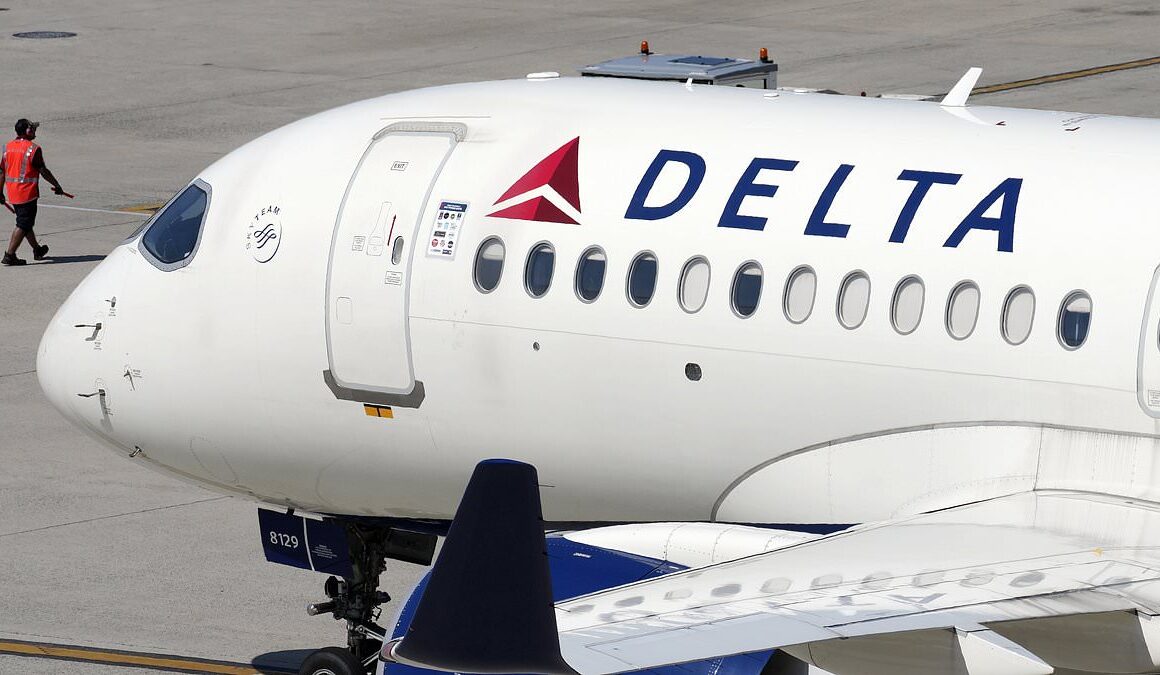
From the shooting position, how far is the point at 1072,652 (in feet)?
36.0

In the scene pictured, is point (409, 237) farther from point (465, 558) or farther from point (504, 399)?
point (465, 558)

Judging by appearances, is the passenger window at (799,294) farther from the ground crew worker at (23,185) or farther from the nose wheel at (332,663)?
the ground crew worker at (23,185)

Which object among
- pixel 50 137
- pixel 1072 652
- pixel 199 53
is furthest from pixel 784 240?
pixel 199 53

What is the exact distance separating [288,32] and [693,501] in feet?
141

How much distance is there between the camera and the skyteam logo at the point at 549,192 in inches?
563

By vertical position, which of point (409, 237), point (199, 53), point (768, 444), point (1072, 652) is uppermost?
point (199, 53)

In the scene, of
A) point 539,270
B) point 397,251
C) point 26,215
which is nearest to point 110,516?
point 397,251

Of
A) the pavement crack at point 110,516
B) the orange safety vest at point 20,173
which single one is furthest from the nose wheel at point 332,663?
the orange safety vest at point 20,173

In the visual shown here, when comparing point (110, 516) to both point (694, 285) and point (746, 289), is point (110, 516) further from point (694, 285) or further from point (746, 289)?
point (746, 289)

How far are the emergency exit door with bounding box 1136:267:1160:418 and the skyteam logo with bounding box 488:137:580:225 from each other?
13.8 ft

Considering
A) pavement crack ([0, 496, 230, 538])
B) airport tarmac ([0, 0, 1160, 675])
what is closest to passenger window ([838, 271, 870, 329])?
airport tarmac ([0, 0, 1160, 675])

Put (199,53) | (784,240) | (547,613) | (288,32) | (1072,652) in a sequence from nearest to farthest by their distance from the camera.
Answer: (547,613)
(1072,652)
(784,240)
(199,53)
(288,32)

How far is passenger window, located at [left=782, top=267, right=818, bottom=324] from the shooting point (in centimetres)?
1328

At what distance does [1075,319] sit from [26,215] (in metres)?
22.1
